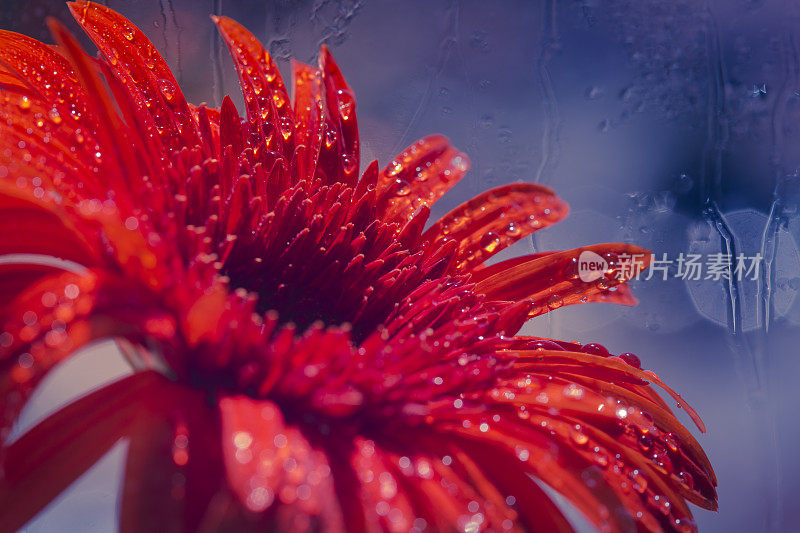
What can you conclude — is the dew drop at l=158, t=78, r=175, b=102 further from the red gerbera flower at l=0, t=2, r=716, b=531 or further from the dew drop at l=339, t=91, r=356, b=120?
the dew drop at l=339, t=91, r=356, b=120

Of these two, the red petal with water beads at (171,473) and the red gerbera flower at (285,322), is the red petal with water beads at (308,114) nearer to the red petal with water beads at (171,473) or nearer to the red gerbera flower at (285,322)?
the red gerbera flower at (285,322)

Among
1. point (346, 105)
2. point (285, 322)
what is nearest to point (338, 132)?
point (346, 105)

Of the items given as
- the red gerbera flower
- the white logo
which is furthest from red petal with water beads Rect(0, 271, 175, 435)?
the white logo

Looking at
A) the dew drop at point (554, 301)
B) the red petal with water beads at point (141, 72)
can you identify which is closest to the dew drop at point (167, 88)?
the red petal with water beads at point (141, 72)

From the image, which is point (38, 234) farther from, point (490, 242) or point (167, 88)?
point (490, 242)

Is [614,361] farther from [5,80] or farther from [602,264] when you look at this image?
[5,80]

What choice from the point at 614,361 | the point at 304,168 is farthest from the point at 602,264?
the point at 304,168
